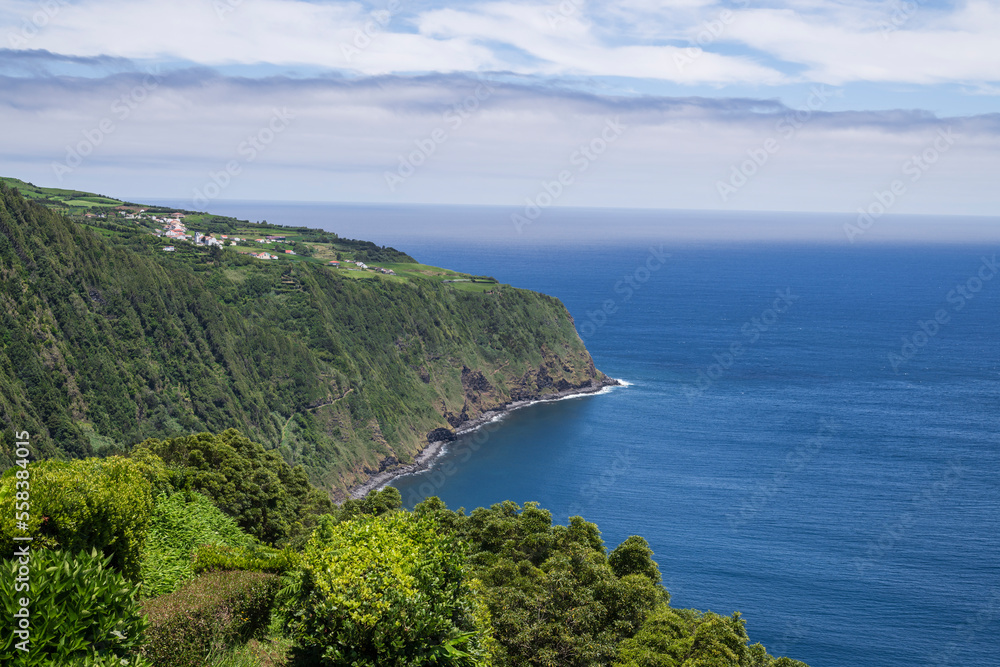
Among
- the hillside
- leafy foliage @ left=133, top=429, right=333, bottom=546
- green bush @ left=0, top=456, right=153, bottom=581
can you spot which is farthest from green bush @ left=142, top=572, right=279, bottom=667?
the hillside

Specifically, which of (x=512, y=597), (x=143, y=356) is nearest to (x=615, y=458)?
(x=143, y=356)

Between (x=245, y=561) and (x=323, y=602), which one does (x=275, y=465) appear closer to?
(x=245, y=561)

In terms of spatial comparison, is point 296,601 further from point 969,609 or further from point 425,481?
point 425,481

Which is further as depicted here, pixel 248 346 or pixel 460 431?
pixel 460 431

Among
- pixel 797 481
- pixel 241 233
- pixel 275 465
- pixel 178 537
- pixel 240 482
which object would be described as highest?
pixel 797 481

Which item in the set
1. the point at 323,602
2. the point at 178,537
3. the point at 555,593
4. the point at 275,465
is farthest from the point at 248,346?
the point at 323,602

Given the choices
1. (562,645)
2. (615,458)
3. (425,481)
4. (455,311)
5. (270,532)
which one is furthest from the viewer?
(455,311)
